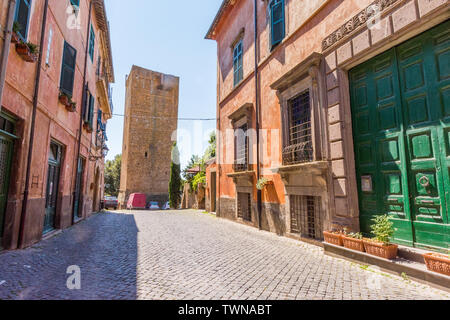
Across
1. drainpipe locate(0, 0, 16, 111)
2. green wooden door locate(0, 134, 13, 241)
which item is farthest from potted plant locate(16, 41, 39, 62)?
green wooden door locate(0, 134, 13, 241)

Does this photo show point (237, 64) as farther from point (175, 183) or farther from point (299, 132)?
point (175, 183)

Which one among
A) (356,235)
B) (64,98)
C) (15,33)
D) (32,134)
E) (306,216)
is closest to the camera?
(15,33)

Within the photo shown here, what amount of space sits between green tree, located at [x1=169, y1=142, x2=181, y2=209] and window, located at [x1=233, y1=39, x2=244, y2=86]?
57.6ft

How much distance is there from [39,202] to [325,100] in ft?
25.3

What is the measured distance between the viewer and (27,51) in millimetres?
4789

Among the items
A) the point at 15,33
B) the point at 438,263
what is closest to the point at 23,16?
the point at 15,33

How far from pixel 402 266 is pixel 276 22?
26.4 feet

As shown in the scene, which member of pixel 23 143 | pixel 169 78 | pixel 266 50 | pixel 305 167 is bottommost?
pixel 305 167

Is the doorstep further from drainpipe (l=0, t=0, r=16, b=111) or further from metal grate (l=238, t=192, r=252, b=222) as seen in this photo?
drainpipe (l=0, t=0, r=16, b=111)

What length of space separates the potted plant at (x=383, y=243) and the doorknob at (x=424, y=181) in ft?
2.67

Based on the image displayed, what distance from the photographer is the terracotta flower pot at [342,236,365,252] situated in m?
4.45
